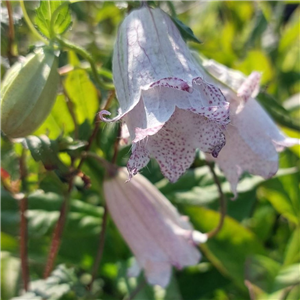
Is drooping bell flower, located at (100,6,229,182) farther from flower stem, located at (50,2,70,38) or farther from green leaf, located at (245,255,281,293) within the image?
green leaf, located at (245,255,281,293)

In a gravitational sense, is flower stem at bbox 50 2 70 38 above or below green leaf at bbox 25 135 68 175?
above

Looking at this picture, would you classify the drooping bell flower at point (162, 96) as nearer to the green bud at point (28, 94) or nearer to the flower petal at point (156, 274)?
the green bud at point (28, 94)

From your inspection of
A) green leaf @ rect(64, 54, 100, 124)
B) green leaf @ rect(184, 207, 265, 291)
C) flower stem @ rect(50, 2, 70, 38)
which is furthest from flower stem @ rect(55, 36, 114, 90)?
green leaf @ rect(184, 207, 265, 291)

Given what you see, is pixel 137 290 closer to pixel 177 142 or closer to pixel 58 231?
pixel 58 231

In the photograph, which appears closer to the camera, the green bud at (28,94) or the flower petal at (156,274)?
the green bud at (28,94)

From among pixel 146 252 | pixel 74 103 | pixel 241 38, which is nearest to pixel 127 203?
pixel 146 252

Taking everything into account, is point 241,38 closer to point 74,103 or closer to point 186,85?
point 74,103

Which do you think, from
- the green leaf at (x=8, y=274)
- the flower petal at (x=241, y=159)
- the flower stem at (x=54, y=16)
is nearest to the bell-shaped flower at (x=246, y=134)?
the flower petal at (x=241, y=159)
